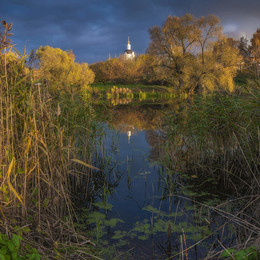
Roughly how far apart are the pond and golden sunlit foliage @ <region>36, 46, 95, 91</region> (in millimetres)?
1409

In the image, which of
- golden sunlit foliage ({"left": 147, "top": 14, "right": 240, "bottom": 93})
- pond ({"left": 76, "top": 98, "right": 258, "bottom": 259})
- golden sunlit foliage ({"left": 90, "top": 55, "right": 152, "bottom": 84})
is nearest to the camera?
pond ({"left": 76, "top": 98, "right": 258, "bottom": 259})

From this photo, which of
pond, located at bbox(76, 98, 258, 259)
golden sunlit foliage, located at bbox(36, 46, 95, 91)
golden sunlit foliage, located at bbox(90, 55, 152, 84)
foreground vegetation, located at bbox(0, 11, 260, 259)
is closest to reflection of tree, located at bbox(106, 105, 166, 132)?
golden sunlit foliage, located at bbox(36, 46, 95, 91)

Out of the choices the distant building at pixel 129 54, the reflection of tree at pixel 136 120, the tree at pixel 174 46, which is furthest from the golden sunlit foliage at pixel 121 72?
the reflection of tree at pixel 136 120

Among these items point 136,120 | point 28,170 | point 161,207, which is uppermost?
point 136,120

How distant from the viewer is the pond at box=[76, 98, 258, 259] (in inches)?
134

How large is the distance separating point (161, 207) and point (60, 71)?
57.0 feet

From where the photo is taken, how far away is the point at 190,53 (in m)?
29.6

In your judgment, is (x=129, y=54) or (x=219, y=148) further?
(x=129, y=54)

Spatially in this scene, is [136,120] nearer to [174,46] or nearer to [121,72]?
[174,46]

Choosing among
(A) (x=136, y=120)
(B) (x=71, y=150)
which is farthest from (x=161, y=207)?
(A) (x=136, y=120)

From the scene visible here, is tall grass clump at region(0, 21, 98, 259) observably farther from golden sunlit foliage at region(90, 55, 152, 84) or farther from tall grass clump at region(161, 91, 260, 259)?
golden sunlit foliage at region(90, 55, 152, 84)

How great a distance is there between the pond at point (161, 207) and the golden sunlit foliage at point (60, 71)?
141 cm

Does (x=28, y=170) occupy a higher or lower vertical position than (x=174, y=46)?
lower

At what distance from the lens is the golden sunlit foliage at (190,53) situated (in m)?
26.3
